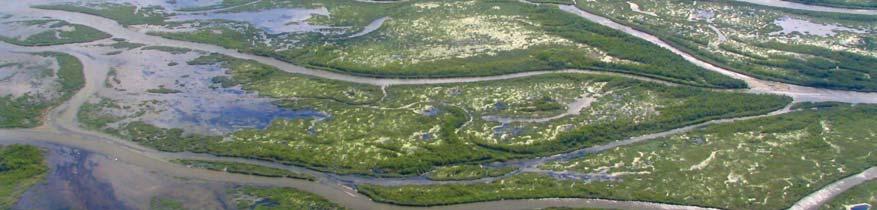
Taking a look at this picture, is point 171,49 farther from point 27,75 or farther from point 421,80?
point 421,80

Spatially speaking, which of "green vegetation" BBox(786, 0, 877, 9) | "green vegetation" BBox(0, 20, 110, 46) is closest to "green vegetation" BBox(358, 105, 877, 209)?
"green vegetation" BBox(786, 0, 877, 9)

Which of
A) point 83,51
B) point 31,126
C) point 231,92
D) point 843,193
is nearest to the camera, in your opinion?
point 843,193

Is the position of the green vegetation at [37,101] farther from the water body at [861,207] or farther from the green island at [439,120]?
the water body at [861,207]

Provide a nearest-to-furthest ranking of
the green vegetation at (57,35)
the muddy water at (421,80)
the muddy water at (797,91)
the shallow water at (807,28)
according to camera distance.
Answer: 1. the muddy water at (797,91)
2. the muddy water at (421,80)
3. the shallow water at (807,28)
4. the green vegetation at (57,35)

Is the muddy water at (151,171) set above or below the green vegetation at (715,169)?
below

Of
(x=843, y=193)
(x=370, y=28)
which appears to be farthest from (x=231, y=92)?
(x=843, y=193)

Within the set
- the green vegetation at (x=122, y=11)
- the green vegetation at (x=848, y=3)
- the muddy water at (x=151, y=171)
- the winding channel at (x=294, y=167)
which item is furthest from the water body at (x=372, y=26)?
the green vegetation at (x=848, y=3)

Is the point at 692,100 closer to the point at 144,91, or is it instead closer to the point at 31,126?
the point at 144,91
